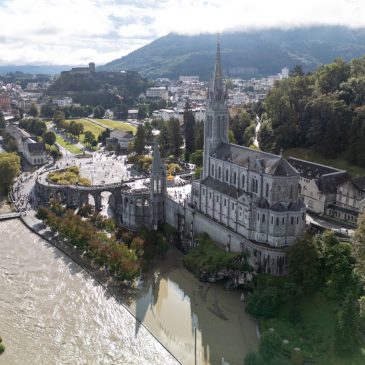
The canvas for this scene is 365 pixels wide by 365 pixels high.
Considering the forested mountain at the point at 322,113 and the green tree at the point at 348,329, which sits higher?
the forested mountain at the point at 322,113

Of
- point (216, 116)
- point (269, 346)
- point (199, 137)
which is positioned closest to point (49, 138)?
point (199, 137)

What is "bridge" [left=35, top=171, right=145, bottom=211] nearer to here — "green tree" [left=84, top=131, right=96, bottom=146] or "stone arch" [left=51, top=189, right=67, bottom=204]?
"stone arch" [left=51, top=189, right=67, bottom=204]

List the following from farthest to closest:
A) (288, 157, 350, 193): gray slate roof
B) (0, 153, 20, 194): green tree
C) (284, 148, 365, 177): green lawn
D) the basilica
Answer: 1. (0, 153, 20, 194): green tree
2. (284, 148, 365, 177): green lawn
3. (288, 157, 350, 193): gray slate roof
4. the basilica

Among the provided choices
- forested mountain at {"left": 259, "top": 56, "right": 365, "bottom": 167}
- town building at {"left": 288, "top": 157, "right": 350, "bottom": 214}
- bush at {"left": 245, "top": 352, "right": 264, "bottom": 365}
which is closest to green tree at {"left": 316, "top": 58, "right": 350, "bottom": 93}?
forested mountain at {"left": 259, "top": 56, "right": 365, "bottom": 167}

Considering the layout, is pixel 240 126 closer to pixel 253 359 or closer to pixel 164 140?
pixel 164 140

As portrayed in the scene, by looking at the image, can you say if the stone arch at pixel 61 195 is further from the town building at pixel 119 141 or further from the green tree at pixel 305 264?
the green tree at pixel 305 264

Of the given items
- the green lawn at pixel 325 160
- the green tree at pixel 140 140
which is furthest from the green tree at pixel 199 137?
the green lawn at pixel 325 160

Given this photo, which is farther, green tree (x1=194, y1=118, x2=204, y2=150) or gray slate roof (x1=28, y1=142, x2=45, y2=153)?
gray slate roof (x1=28, y1=142, x2=45, y2=153)
